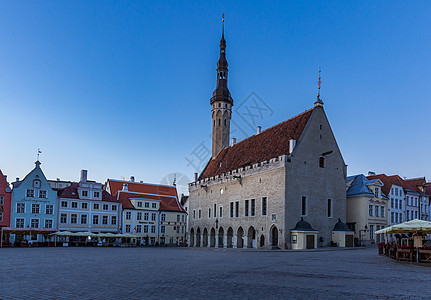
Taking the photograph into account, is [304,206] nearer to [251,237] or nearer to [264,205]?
[264,205]

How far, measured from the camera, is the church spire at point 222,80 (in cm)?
6241

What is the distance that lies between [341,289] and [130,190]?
5566 centimetres

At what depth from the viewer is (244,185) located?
47.9 metres

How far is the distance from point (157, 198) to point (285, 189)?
29.4m

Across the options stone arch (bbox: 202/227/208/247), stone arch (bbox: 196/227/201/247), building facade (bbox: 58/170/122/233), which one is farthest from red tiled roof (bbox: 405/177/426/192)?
building facade (bbox: 58/170/122/233)

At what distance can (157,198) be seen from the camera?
64.6 m

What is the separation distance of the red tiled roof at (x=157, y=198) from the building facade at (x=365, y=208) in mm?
26760

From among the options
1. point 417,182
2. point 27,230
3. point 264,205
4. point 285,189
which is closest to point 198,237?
point 264,205

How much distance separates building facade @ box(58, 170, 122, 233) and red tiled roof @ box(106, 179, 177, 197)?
576cm

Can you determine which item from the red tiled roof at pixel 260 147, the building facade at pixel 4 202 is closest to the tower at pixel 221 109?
the red tiled roof at pixel 260 147

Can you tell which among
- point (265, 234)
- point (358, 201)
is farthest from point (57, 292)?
point (358, 201)

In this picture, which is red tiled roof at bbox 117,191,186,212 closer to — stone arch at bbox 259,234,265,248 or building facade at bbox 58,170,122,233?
building facade at bbox 58,170,122,233

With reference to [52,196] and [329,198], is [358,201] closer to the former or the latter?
[329,198]

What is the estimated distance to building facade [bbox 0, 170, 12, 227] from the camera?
157 feet
